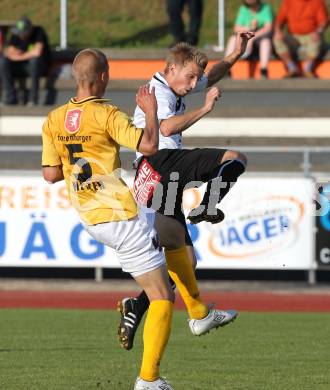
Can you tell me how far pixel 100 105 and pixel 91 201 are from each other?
1.85 ft

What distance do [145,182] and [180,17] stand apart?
10353mm

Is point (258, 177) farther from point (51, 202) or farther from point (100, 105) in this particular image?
point (100, 105)

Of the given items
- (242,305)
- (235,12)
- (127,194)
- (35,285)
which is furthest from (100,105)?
(235,12)

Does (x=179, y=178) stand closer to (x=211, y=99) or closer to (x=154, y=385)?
(x=211, y=99)

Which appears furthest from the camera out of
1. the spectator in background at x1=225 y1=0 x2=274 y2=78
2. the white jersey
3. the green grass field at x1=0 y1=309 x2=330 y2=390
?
the spectator in background at x1=225 y1=0 x2=274 y2=78

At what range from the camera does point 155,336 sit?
678cm

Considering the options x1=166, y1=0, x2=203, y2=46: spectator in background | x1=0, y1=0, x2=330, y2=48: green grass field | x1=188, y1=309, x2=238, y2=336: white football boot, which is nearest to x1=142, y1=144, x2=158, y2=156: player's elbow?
x1=188, y1=309, x2=238, y2=336: white football boot

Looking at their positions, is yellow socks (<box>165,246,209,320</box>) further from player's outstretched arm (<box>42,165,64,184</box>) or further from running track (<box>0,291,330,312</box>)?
running track (<box>0,291,330,312</box>)

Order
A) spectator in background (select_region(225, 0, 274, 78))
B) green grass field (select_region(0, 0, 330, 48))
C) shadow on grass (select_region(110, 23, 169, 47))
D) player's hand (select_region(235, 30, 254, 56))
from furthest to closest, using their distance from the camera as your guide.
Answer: shadow on grass (select_region(110, 23, 169, 47)), green grass field (select_region(0, 0, 330, 48)), spectator in background (select_region(225, 0, 274, 78)), player's hand (select_region(235, 30, 254, 56))

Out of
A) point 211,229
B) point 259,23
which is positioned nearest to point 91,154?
point 211,229

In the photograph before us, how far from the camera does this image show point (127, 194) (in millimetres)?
6773

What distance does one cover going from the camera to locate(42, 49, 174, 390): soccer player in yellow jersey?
21.6 ft

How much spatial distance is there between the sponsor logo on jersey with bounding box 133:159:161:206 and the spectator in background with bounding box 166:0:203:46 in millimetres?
10113

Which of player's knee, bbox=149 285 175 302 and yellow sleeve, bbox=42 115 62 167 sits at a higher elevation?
yellow sleeve, bbox=42 115 62 167
